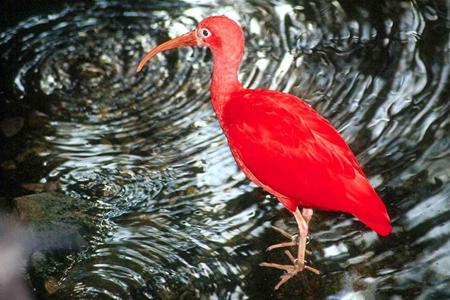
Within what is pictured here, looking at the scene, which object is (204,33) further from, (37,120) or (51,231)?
(37,120)

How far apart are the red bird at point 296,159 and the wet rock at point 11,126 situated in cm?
173

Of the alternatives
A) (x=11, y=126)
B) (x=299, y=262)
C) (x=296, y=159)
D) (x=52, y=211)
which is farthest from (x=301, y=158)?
(x=11, y=126)

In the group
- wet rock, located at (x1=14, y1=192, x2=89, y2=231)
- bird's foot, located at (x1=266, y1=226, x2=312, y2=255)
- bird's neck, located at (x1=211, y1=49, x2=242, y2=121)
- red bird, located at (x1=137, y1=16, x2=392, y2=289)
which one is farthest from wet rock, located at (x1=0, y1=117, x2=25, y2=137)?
bird's foot, located at (x1=266, y1=226, x2=312, y2=255)

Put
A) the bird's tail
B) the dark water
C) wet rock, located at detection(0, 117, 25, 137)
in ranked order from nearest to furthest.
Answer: the bird's tail → the dark water → wet rock, located at detection(0, 117, 25, 137)

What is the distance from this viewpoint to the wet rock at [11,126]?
514 cm

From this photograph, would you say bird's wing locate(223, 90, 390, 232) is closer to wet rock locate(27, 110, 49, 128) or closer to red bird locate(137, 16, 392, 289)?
red bird locate(137, 16, 392, 289)

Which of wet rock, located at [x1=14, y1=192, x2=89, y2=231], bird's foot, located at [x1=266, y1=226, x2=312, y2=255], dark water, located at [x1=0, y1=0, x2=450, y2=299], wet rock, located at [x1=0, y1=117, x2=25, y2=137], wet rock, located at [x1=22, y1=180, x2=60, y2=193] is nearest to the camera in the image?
dark water, located at [x1=0, y1=0, x2=450, y2=299]

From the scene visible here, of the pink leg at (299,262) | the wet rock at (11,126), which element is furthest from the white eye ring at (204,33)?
the wet rock at (11,126)

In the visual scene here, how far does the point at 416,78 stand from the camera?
16.7 feet

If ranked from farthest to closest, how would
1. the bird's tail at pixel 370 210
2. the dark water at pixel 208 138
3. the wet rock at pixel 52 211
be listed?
the wet rock at pixel 52 211
the dark water at pixel 208 138
the bird's tail at pixel 370 210

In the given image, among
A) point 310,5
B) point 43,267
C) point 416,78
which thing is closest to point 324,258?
point 43,267

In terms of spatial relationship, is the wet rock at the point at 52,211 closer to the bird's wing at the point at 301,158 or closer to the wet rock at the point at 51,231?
the wet rock at the point at 51,231

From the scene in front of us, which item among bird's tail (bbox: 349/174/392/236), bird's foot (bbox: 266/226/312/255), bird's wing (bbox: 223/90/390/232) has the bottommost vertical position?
bird's foot (bbox: 266/226/312/255)

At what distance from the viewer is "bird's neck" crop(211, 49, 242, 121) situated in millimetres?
4078
